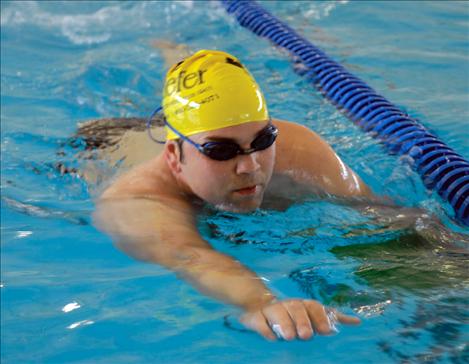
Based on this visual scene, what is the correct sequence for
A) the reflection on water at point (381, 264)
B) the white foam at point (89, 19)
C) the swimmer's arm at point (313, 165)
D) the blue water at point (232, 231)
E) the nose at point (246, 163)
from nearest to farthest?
the reflection on water at point (381, 264)
the blue water at point (232, 231)
the nose at point (246, 163)
the swimmer's arm at point (313, 165)
the white foam at point (89, 19)

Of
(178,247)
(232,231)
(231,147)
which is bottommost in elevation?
(232,231)

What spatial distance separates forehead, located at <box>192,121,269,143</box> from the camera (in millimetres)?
2992

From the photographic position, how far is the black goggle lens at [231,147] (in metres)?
2.96

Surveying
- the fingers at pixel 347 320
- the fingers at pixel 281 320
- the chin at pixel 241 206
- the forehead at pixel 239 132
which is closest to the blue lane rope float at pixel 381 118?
the chin at pixel 241 206

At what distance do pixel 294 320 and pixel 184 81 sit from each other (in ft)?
5.25

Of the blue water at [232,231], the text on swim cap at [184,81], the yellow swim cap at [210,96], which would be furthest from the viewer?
the text on swim cap at [184,81]

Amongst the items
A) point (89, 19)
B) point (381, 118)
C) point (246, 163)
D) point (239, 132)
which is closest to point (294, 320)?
point (246, 163)

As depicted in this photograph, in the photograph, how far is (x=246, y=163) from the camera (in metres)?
2.95

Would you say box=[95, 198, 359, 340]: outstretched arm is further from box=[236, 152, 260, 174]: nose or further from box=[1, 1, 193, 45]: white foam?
box=[1, 1, 193, 45]: white foam

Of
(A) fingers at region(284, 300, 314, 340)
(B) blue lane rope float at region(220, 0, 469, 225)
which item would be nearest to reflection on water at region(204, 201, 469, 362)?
(A) fingers at region(284, 300, 314, 340)

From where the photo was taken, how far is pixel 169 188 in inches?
131

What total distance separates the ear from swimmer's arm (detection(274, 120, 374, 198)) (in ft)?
1.82

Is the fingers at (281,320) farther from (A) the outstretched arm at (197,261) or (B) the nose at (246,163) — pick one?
(B) the nose at (246,163)

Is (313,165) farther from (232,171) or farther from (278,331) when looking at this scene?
(278,331)
